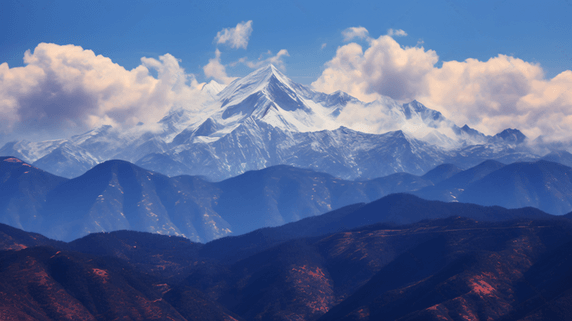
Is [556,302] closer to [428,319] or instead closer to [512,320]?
[512,320]

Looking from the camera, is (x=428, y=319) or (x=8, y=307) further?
(x=428, y=319)

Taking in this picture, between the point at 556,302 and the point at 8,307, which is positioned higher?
the point at 8,307

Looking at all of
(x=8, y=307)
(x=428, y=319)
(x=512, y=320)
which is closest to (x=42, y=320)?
(x=8, y=307)

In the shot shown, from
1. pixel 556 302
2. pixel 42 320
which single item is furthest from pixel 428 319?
pixel 42 320

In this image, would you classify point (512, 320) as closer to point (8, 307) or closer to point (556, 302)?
point (556, 302)

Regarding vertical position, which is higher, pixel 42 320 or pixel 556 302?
pixel 42 320

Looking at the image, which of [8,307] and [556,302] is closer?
[8,307]

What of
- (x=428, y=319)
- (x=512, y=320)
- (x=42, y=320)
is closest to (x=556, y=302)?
(x=512, y=320)
